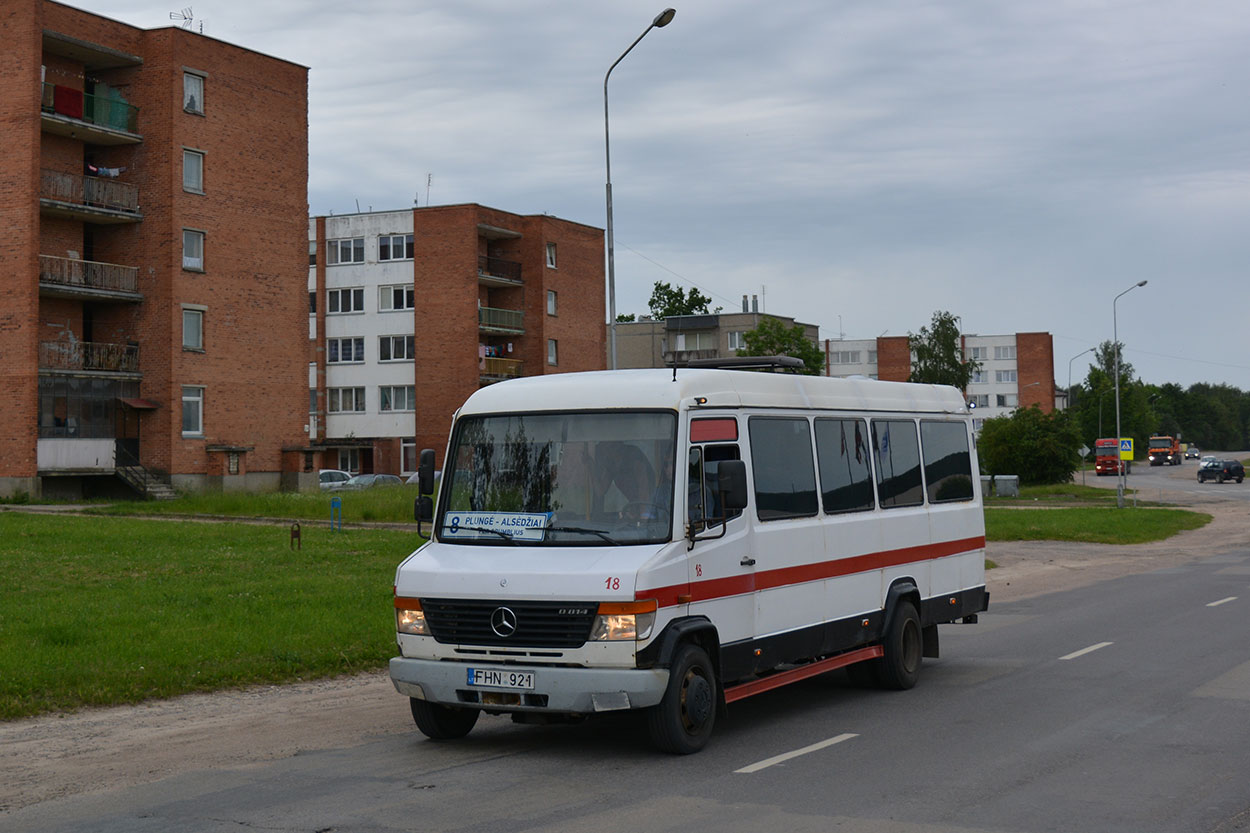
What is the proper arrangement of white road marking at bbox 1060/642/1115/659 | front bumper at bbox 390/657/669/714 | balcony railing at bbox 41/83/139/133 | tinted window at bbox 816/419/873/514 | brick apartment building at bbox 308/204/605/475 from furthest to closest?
1. brick apartment building at bbox 308/204/605/475
2. balcony railing at bbox 41/83/139/133
3. white road marking at bbox 1060/642/1115/659
4. tinted window at bbox 816/419/873/514
5. front bumper at bbox 390/657/669/714

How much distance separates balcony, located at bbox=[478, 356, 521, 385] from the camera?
71.5m

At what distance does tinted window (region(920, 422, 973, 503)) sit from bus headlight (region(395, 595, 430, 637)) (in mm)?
5725

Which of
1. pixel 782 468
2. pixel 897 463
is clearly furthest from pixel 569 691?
pixel 897 463

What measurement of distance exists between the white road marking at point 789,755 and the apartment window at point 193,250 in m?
43.4

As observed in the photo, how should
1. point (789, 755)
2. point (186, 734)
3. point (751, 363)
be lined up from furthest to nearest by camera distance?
point (751, 363)
point (186, 734)
point (789, 755)

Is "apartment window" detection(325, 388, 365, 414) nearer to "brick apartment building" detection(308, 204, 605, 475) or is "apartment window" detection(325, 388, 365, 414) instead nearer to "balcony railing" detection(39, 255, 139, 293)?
"brick apartment building" detection(308, 204, 605, 475)

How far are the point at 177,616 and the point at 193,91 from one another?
38.4m

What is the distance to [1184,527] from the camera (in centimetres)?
4184

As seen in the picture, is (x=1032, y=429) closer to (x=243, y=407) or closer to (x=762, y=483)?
(x=243, y=407)

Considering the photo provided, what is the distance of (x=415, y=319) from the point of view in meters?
71.9

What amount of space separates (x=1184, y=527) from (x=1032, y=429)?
27.3 meters

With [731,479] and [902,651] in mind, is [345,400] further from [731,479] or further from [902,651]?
[731,479]

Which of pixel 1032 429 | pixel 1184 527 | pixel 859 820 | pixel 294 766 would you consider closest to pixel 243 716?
pixel 294 766

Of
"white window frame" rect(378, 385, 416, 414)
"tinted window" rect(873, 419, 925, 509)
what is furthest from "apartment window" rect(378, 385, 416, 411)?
"tinted window" rect(873, 419, 925, 509)
